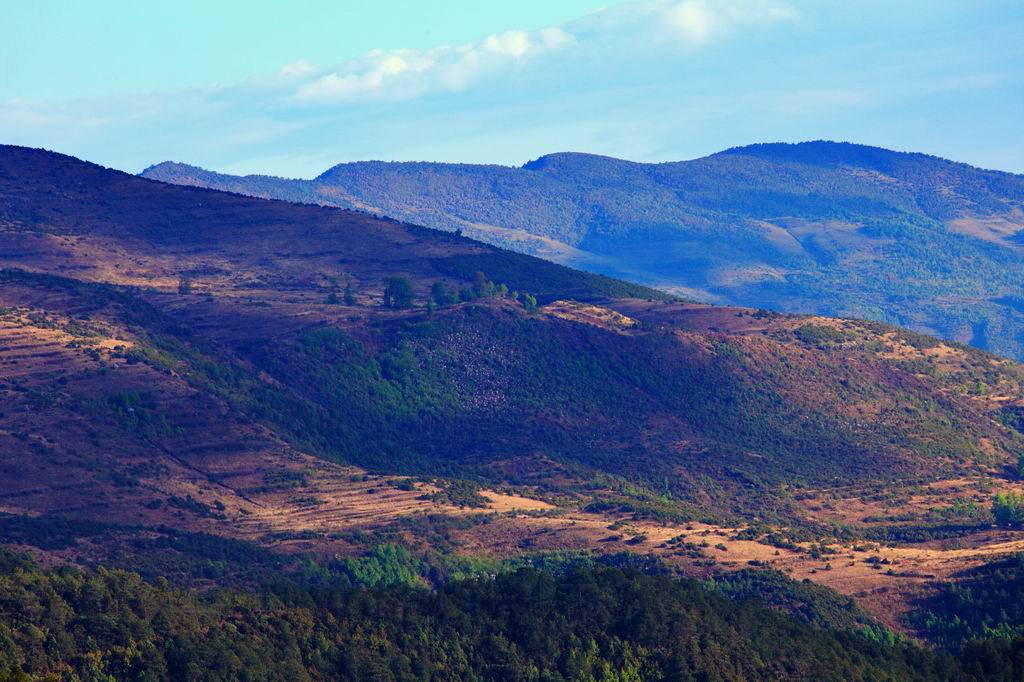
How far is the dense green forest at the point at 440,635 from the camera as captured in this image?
92812 mm

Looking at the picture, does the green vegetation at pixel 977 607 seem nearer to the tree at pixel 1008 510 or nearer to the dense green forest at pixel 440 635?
the dense green forest at pixel 440 635

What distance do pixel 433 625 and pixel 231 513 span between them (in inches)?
2641

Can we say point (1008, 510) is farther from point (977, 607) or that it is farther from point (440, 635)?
point (440, 635)

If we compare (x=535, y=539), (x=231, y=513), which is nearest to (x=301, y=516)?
(x=231, y=513)

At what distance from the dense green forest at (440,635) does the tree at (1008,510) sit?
213 feet

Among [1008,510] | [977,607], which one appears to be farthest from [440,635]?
[1008,510]

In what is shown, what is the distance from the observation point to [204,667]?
92188mm

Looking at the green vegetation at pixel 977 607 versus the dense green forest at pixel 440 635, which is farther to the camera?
the green vegetation at pixel 977 607

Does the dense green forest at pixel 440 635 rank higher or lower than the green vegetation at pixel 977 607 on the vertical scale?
higher

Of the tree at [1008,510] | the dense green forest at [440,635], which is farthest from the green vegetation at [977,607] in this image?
the tree at [1008,510]

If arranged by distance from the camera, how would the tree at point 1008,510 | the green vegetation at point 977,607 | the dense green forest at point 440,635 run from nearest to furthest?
1. the dense green forest at point 440,635
2. the green vegetation at point 977,607
3. the tree at point 1008,510

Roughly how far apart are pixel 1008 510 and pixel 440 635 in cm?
9135

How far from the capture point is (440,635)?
10269cm

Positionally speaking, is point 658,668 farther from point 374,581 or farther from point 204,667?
point 374,581
